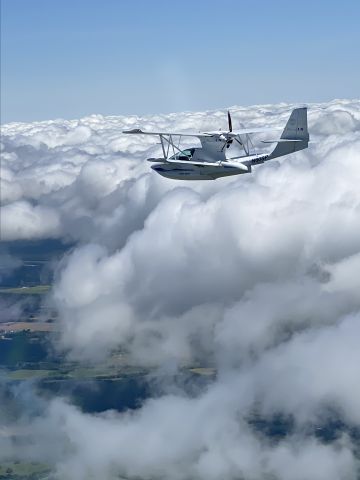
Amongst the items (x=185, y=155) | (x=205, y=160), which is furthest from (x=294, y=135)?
(x=185, y=155)

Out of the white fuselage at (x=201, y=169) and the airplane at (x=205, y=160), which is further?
the airplane at (x=205, y=160)

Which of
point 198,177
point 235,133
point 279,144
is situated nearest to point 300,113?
point 279,144

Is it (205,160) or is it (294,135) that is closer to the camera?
(205,160)

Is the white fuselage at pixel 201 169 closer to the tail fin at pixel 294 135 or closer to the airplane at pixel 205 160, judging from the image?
the airplane at pixel 205 160

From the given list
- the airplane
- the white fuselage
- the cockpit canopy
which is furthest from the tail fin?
the cockpit canopy

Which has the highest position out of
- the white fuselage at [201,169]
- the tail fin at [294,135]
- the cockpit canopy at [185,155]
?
the tail fin at [294,135]

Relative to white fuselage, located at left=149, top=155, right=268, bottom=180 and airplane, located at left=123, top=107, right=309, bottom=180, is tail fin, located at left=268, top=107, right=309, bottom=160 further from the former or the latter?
white fuselage, located at left=149, top=155, right=268, bottom=180

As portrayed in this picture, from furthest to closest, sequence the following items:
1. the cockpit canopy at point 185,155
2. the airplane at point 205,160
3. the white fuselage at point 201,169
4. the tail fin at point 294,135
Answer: the tail fin at point 294,135, the cockpit canopy at point 185,155, the airplane at point 205,160, the white fuselage at point 201,169

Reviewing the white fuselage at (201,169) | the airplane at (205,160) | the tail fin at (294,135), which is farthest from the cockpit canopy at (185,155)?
the tail fin at (294,135)

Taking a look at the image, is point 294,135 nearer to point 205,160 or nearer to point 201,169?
point 205,160
